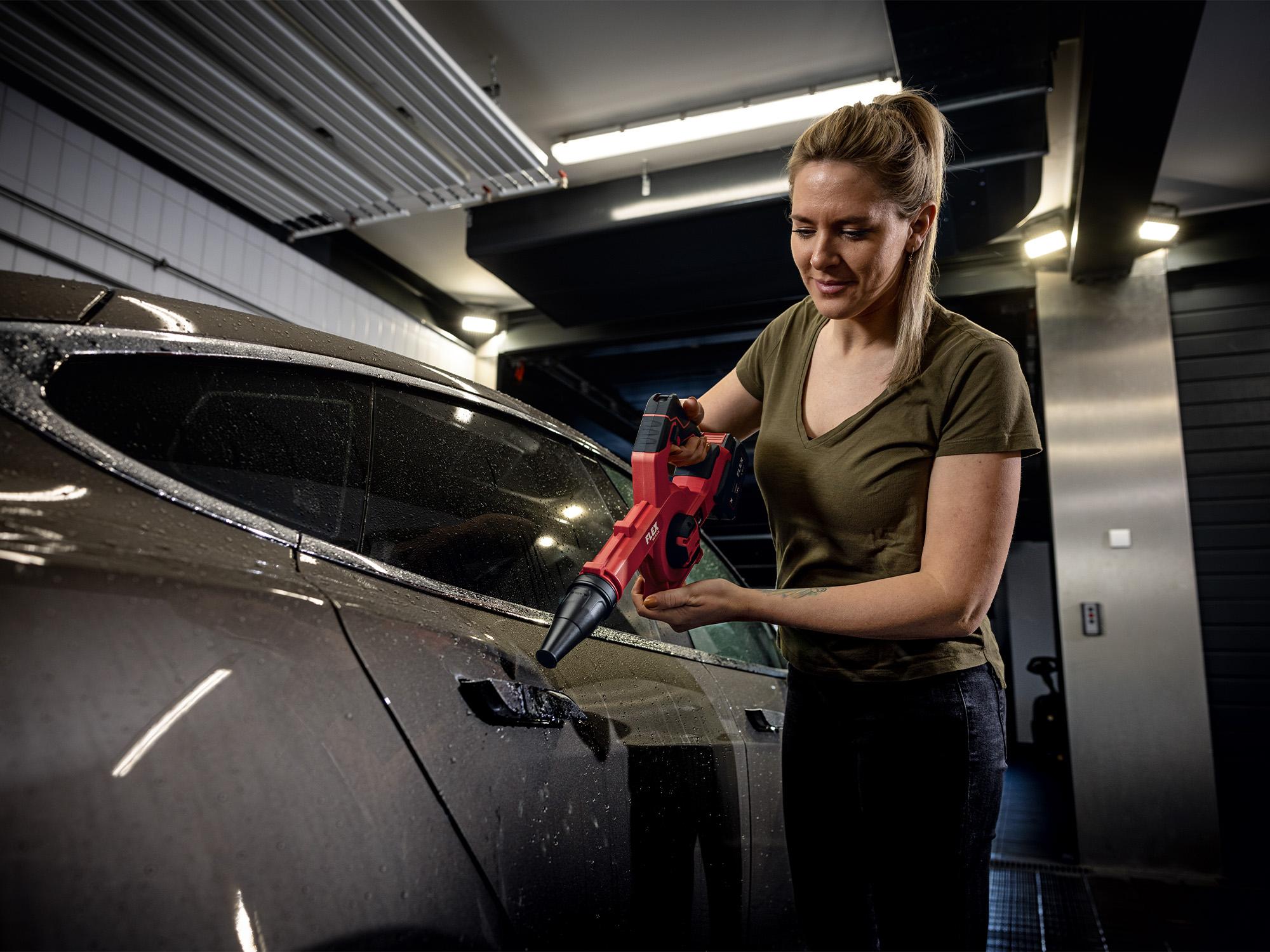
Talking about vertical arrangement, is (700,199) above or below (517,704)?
above

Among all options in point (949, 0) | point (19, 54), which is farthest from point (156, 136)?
point (949, 0)

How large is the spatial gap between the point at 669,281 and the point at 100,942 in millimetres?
4768

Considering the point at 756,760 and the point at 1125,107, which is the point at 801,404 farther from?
the point at 1125,107

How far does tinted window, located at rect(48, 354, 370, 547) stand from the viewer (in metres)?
0.81

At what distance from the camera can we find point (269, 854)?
0.70 meters

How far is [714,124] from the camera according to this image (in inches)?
160

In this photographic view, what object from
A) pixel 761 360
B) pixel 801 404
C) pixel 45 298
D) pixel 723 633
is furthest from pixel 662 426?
pixel 723 633

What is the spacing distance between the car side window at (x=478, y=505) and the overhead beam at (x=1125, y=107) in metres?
2.67

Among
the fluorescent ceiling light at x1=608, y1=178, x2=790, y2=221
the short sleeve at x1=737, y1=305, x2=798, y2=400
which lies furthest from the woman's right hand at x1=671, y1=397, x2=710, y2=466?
the fluorescent ceiling light at x1=608, y1=178, x2=790, y2=221

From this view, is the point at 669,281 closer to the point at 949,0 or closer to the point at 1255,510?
the point at 949,0

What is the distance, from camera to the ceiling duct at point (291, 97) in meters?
2.85

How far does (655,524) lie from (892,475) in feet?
0.99

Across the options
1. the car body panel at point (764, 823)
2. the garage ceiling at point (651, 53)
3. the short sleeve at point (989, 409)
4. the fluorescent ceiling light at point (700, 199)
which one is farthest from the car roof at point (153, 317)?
the fluorescent ceiling light at point (700, 199)

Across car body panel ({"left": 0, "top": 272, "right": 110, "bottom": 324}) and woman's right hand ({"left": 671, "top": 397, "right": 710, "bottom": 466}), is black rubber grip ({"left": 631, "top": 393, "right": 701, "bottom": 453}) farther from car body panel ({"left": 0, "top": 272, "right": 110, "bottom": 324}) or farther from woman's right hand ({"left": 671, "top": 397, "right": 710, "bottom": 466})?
car body panel ({"left": 0, "top": 272, "right": 110, "bottom": 324})
